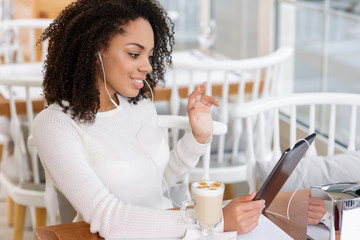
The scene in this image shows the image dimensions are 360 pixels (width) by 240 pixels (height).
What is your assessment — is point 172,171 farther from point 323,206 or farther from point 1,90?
point 1,90

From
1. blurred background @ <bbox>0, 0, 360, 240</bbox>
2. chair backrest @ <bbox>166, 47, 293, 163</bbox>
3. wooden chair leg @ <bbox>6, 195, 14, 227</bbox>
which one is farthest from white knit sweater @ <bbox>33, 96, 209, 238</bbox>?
wooden chair leg @ <bbox>6, 195, 14, 227</bbox>

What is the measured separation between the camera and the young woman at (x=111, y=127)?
1396mm

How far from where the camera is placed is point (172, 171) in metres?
1.80

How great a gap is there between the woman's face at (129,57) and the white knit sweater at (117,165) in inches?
5.0

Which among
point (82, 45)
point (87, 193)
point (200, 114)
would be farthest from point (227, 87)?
point (87, 193)

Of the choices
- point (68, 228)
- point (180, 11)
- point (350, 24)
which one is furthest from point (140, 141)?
point (180, 11)

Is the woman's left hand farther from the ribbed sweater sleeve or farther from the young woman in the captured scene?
the ribbed sweater sleeve

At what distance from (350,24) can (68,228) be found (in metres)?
2.06

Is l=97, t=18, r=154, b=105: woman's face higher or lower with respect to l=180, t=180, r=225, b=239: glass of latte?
higher

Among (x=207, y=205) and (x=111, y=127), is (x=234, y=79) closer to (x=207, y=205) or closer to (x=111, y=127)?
(x=111, y=127)

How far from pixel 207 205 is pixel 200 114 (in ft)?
1.52

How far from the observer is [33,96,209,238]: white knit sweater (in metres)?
1.39

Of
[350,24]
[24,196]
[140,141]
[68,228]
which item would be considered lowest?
[24,196]

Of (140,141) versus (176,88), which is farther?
(176,88)
